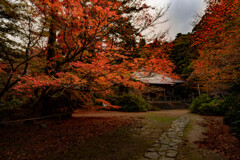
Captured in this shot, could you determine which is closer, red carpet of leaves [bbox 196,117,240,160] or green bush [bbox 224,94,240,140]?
red carpet of leaves [bbox 196,117,240,160]

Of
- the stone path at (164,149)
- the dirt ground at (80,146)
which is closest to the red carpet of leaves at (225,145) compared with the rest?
the dirt ground at (80,146)

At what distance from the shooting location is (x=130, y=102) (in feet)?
43.5

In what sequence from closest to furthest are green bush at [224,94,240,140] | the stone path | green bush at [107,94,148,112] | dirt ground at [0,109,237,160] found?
the stone path → dirt ground at [0,109,237,160] → green bush at [224,94,240,140] → green bush at [107,94,148,112]

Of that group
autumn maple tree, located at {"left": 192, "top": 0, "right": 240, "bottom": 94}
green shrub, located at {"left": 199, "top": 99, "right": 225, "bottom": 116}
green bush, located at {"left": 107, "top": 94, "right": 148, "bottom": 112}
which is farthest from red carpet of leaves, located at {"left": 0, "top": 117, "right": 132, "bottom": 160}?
green shrub, located at {"left": 199, "top": 99, "right": 225, "bottom": 116}

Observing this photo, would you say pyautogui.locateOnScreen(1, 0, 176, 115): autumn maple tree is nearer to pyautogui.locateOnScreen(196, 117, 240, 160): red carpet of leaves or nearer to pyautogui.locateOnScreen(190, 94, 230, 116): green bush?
pyautogui.locateOnScreen(196, 117, 240, 160): red carpet of leaves

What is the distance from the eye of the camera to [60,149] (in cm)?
400

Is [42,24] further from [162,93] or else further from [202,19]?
[162,93]

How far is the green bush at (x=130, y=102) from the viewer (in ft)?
42.9

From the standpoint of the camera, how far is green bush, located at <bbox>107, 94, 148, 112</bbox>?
13081mm

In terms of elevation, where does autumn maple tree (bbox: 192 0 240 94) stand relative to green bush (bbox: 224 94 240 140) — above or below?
above

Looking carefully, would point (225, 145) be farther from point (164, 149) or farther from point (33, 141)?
point (33, 141)

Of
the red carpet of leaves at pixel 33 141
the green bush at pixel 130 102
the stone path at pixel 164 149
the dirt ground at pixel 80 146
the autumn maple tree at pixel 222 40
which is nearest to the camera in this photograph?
the stone path at pixel 164 149

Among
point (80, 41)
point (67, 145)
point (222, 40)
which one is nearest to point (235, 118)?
point (222, 40)

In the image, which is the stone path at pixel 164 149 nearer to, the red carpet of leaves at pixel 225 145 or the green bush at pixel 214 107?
the red carpet of leaves at pixel 225 145
